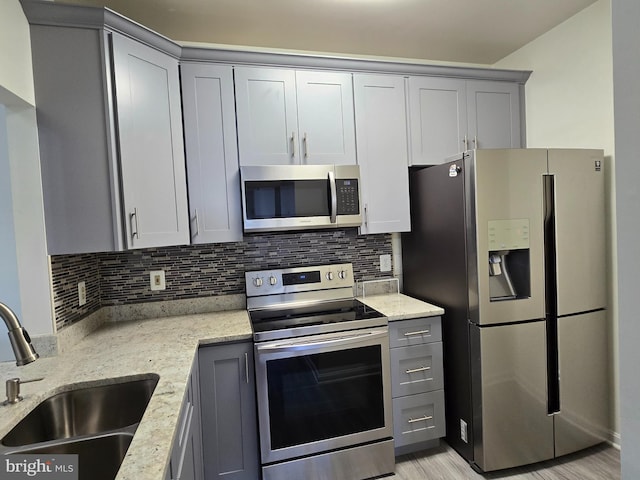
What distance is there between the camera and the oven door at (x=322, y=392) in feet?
5.89

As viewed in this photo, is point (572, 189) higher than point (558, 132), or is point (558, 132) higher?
point (558, 132)

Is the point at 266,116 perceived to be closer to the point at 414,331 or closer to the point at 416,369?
the point at 414,331

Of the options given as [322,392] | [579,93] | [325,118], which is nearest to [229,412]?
[322,392]

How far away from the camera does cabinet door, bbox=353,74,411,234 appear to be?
2.24 metres

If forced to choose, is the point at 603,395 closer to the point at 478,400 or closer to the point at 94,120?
the point at 478,400

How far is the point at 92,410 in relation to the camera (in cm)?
128

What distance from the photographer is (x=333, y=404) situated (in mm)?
1896

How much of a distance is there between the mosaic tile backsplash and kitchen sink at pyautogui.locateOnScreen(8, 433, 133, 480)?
3.43ft

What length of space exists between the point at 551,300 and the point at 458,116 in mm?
1291

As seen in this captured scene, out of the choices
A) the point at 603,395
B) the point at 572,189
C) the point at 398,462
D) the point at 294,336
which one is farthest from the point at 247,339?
the point at 603,395

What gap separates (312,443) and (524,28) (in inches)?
110

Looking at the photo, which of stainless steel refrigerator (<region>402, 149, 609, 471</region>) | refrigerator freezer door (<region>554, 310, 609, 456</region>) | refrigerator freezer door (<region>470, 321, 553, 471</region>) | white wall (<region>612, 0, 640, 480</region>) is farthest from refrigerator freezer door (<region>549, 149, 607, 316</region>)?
white wall (<region>612, 0, 640, 480</region>)

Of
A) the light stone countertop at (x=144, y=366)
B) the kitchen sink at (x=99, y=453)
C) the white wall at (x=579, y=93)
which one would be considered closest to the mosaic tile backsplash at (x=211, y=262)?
the light stone countertop at (x=144, y=366)

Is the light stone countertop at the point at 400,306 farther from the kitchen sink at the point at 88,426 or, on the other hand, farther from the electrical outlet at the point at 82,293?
the electrical outlet at the point at 82,293
